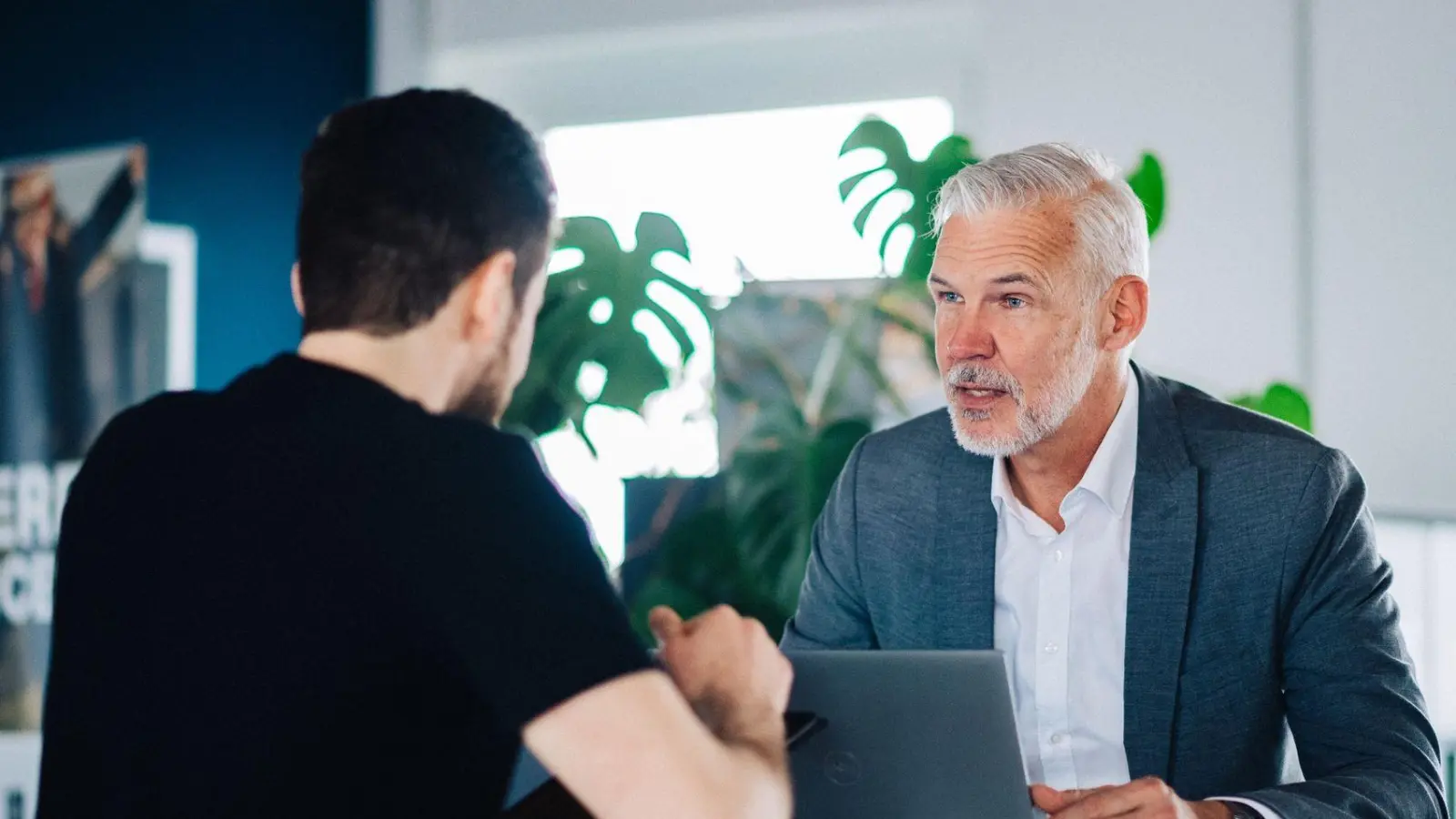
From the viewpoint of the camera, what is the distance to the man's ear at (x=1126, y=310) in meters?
1.88

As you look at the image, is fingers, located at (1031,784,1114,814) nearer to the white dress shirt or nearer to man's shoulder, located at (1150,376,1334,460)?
the white dress shirt

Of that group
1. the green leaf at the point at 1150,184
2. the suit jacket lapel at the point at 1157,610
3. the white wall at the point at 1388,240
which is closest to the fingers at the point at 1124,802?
the suit jacket lapel at the point at 1157,610

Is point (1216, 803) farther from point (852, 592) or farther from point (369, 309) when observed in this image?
point (369, 309)

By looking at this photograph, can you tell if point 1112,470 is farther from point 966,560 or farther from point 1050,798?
point 1050,798

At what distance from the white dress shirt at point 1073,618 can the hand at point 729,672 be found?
0.65 metres

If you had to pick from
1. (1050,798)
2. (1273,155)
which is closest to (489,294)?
(1050,798)

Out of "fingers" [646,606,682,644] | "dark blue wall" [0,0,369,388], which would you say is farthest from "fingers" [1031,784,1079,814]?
"dark blue wall" [0,0,369,388]

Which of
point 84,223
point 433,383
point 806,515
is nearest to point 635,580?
point 806,515

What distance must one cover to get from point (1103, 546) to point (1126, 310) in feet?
1.12

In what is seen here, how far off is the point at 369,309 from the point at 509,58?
331cm

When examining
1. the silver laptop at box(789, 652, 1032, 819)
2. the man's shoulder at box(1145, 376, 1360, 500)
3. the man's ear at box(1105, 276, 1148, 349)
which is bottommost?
the silver laptop at box(789, 652, 1032, 819)

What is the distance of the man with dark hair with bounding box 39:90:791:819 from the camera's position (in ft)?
3.06

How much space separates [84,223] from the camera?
3.93 metres

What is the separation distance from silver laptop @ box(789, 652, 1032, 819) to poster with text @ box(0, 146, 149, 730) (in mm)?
3172
